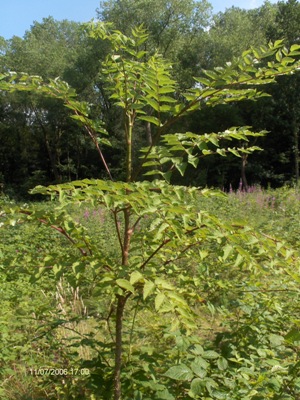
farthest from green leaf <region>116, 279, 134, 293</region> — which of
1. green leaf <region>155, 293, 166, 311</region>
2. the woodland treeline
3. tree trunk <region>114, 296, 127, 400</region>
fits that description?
the woodland treeline

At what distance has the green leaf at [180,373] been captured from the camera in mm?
1383

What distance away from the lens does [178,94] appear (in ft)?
81.5

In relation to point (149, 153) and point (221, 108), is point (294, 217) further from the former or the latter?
point (221, 108)

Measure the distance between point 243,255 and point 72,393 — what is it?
1.38 metres

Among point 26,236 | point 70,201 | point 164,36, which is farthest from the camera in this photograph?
point 164,36

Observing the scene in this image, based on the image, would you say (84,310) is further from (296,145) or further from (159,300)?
(296,145)

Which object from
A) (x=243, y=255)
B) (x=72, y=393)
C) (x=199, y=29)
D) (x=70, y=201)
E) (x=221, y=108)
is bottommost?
(x=72, y=393)

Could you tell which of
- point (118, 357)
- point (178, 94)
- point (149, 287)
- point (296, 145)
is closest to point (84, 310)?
point (118, 357)

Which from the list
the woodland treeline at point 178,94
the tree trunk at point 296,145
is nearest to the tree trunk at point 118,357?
the woodland treeline at point 178,94

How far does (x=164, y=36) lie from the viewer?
2422 centimetres

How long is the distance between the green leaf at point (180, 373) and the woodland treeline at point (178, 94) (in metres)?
17.2

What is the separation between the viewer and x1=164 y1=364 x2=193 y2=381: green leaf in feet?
4.54

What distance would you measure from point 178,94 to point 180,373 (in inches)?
971

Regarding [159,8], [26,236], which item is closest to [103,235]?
[26,236]
